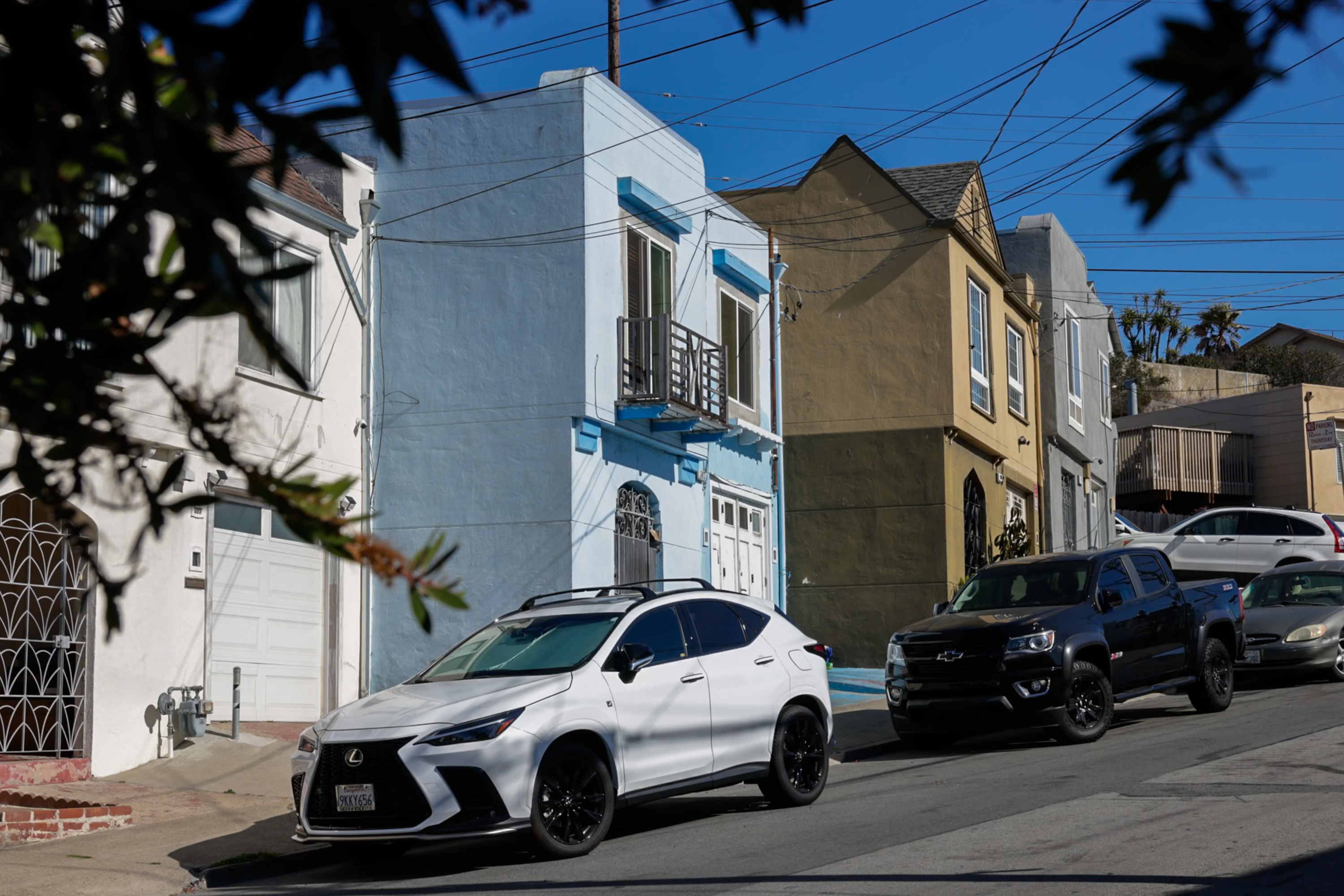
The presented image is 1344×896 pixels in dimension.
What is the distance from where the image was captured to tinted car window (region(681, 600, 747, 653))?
35.9 ft

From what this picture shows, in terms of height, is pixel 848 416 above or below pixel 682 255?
below

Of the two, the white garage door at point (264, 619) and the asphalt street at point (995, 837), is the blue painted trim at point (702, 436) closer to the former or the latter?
the white garage door at point (264, 619)

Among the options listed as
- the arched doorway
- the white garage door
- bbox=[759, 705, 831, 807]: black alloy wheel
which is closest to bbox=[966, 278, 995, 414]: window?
the arched doorway

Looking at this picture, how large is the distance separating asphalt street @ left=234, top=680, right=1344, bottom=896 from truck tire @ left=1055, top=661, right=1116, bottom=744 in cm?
41

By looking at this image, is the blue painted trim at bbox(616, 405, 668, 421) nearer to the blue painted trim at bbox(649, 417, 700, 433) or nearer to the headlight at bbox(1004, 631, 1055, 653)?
the blue painted trim at bbox(649, 417, 700, 433)

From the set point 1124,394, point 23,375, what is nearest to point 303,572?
point 23,375

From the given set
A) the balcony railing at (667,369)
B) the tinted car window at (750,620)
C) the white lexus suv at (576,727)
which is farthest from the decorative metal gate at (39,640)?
the balcony railing at (667,369)

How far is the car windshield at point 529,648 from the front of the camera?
1015 cm

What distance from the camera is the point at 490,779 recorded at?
887 cm

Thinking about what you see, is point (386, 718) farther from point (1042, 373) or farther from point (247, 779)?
point (1042, 373)

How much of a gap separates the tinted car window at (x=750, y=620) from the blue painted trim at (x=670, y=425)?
7.76 meters

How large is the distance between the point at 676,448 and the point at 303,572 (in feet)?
18.9

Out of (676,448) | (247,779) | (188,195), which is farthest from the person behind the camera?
(676,448)

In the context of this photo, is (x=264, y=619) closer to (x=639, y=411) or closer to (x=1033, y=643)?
(x=639, y=411)
